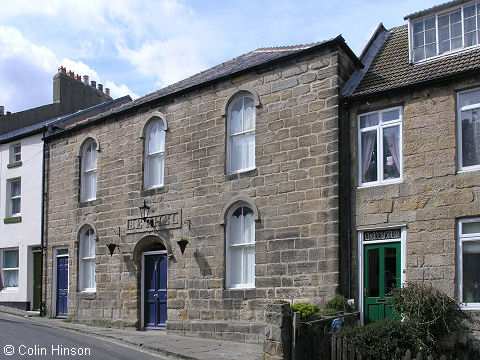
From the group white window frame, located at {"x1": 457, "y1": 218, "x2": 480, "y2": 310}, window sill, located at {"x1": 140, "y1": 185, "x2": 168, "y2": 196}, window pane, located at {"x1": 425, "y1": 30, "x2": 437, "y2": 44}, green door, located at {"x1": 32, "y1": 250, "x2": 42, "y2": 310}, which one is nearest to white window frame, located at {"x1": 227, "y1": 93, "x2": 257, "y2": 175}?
window sill, located at {"x1": 140, "y1": 185, "x2": 168, "y2": 196}

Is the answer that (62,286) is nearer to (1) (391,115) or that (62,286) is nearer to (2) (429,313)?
(1) (391,115)

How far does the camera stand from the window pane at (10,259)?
73.7 ft

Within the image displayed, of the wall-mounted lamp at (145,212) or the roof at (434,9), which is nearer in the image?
the roof at (434,9)

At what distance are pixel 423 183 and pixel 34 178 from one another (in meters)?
14.6

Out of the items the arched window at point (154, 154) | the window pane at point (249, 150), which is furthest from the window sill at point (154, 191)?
the window pane at point (249, 150)

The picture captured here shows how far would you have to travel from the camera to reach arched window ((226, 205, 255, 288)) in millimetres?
14617

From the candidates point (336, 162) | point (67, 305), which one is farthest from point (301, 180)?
point (67, 305)

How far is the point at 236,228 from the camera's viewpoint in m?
15.0

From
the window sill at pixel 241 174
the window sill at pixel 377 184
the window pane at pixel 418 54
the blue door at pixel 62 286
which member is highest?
the window pane at pixel 418 54

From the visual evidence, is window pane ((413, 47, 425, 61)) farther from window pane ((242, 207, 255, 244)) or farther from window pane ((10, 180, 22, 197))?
window pane ((10, 180, 22, 197))

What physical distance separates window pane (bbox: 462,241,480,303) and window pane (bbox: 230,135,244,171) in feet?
19.2

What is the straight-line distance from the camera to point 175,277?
1603cm

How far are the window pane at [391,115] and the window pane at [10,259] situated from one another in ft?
50.6

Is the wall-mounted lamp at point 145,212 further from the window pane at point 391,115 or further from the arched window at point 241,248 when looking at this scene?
the window pane at point 391,115
